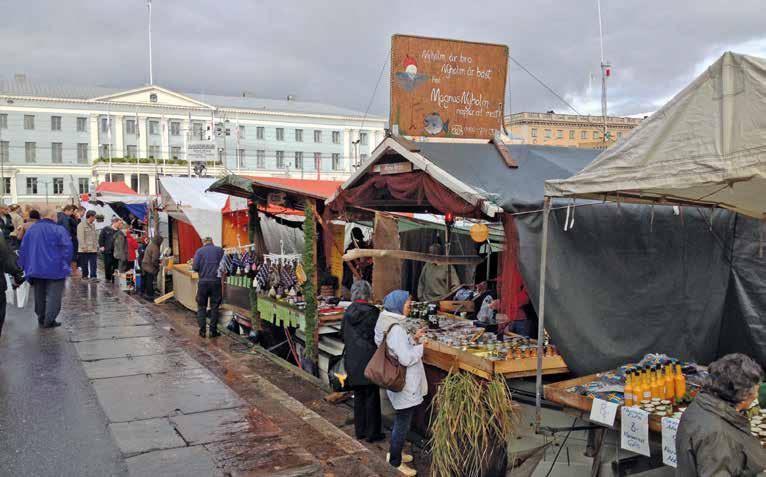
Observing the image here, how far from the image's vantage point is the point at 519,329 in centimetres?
689

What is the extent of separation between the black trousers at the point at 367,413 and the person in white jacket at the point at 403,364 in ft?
2.68

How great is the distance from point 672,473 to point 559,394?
38.5 inches

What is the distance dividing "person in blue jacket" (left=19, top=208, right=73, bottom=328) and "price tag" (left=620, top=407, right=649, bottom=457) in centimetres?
894

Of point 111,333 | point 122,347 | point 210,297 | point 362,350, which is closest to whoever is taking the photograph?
point 362,350

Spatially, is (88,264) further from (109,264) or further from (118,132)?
(118,132)

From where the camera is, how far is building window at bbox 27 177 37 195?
7406 cm

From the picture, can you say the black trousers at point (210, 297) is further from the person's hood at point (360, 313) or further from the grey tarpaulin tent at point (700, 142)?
the grey tarpaulin tent at point (700, 142)

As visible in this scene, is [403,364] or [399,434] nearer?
[403,364]

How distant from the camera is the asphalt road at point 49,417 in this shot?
16.8 feet

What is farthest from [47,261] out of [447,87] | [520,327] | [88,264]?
[88,264]

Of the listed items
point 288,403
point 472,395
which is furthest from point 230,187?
point 472,395

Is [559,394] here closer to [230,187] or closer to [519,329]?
[519,329]

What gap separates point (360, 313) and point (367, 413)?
1.15 m

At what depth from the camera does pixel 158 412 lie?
6.61 metres
